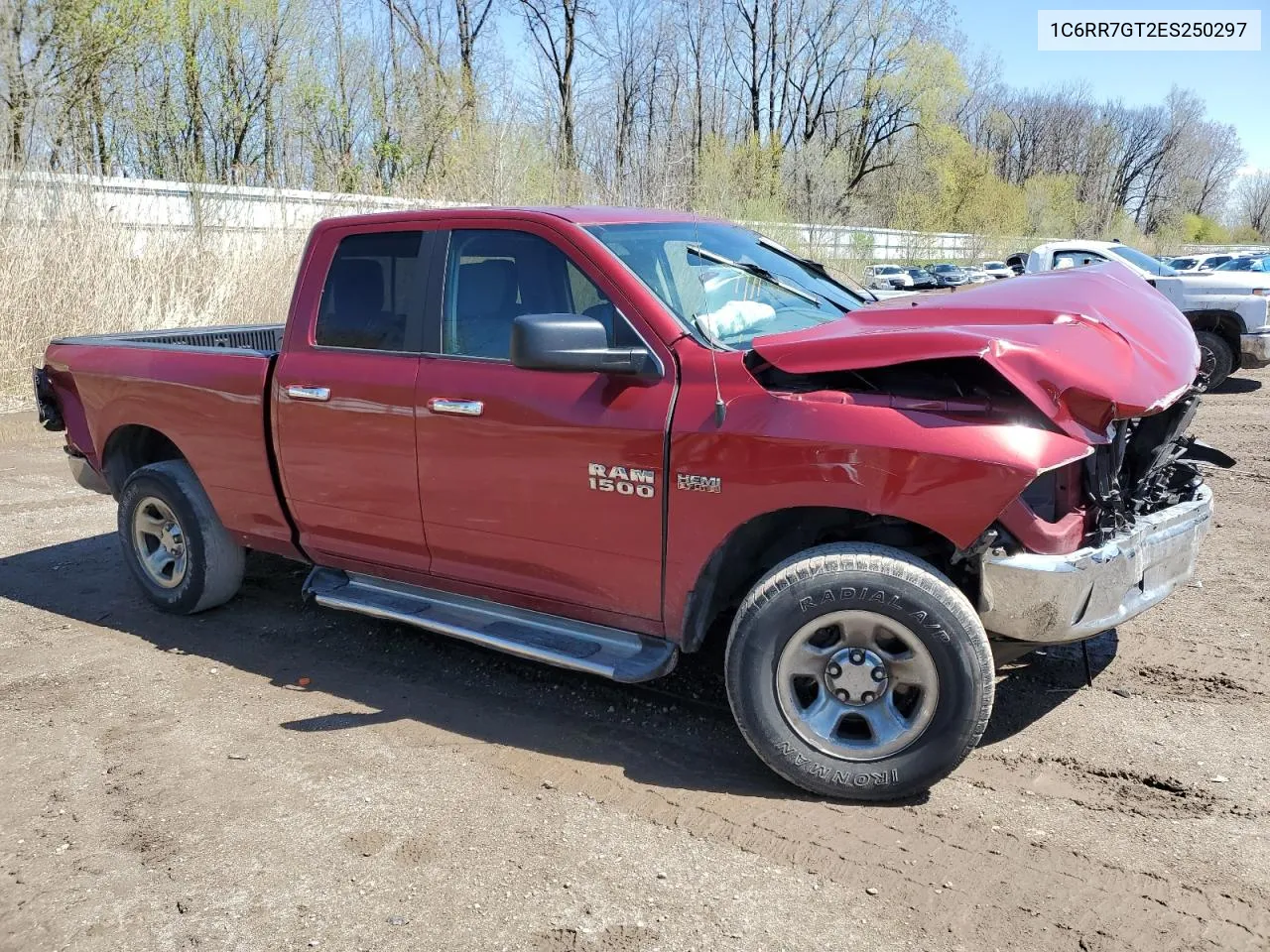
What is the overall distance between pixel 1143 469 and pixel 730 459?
161cm

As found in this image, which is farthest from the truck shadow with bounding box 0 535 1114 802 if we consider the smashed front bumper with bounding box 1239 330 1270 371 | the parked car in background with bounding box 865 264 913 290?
the parked car in background with bounding box 865 264 913 290

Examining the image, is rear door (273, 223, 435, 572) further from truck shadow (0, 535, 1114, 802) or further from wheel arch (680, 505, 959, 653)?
wheel arch (680, 505, 959, 653)

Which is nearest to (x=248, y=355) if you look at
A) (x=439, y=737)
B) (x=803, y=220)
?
(x=439, y=737)

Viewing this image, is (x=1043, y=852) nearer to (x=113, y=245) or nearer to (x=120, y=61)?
(x=113, y=245)

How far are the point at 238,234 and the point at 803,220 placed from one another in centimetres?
2689

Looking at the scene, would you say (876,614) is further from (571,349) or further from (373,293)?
(373,293)

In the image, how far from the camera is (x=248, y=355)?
190 inches

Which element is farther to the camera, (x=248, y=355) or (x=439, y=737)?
(x=248, y=355)

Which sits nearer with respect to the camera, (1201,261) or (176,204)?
(176,204)

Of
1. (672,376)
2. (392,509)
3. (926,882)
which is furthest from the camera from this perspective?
(392,509)

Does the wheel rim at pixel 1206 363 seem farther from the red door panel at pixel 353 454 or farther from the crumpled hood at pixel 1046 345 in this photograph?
the red door panel at pixel 353 454

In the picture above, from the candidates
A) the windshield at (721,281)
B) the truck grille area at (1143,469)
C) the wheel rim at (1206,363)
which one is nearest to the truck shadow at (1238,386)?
the wheel rim at (1206,363)

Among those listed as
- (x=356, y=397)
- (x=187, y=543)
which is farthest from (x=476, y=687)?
(x=187, y=543)

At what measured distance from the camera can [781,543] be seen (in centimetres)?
376
